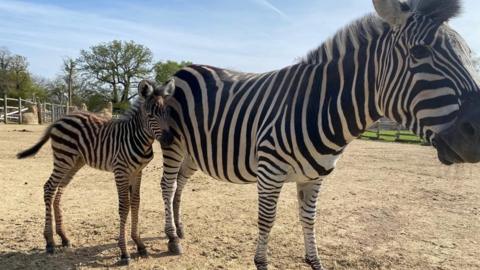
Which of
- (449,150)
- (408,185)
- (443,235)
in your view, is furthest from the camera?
(408,185)

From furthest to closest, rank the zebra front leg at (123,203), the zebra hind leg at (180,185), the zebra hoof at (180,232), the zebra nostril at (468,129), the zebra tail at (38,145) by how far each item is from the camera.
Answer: the zebra hind leg at (180,185) < the zebra hoof at (180,232) < the zebra tail at (38,145) < the zebra front leg at (123,203) < the zebra nostril at (468,129)

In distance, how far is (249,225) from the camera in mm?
6020

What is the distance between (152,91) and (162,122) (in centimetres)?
44

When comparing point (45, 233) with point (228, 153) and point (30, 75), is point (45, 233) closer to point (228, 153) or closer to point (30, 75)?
point (228, 153)

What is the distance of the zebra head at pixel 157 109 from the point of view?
4520 mm

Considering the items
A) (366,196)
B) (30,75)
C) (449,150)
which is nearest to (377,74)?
(449,150)

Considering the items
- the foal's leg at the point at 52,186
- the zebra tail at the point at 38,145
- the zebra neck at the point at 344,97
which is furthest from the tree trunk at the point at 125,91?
the zebra neck at the point at 344,97

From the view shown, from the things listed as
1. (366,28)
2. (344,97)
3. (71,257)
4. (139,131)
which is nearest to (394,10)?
(366,28)

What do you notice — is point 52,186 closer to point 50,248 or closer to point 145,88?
point 50,248

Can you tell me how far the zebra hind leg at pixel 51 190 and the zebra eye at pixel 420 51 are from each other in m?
4.38

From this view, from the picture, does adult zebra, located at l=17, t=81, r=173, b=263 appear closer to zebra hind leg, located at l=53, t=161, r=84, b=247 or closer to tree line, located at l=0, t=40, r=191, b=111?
zebra hind leg, located at l=53, t=161, r=84, b=247

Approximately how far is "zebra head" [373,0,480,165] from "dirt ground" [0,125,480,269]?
32.3 inches

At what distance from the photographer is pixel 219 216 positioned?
256 inches

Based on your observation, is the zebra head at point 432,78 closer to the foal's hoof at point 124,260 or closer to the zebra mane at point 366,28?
the zebra mane at point 366,28
